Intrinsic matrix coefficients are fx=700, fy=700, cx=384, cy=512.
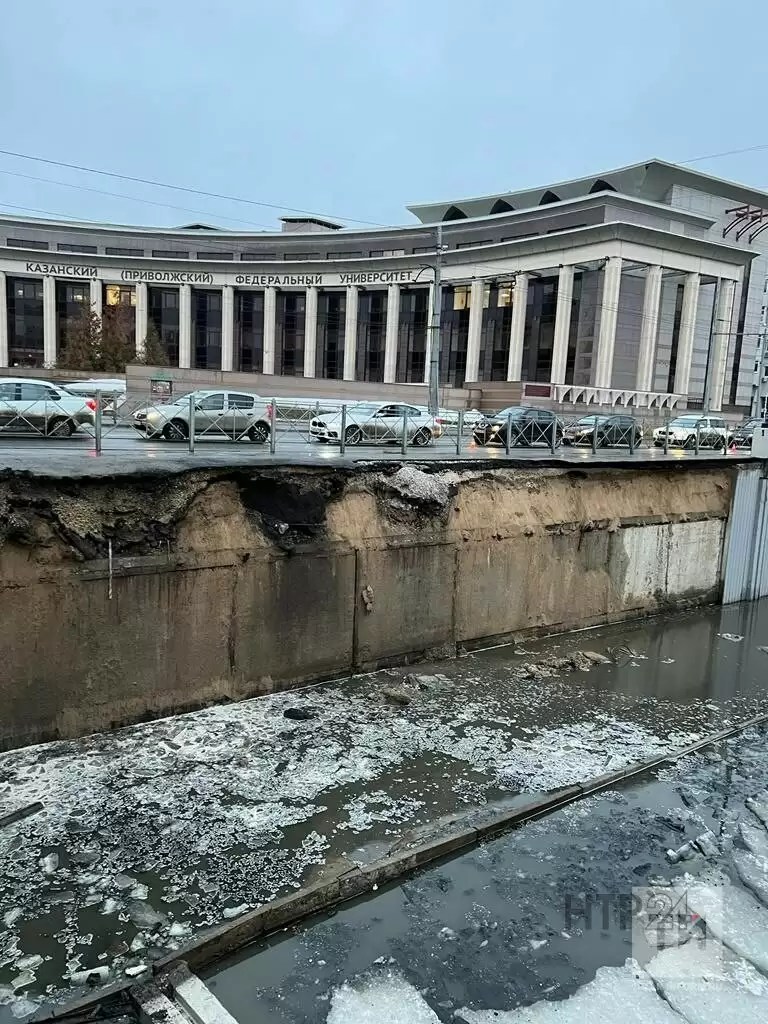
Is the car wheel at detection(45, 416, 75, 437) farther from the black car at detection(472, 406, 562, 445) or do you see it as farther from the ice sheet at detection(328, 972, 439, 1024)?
the ice sheet at detection(328, 972, 439, 1024)

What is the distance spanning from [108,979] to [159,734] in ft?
12.5

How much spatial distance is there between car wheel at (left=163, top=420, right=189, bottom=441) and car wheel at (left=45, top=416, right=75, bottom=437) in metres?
1.86

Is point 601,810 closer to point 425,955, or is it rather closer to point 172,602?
point 425,955

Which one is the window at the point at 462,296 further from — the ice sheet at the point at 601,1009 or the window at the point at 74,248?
the ice sheet at the point at 601,1009

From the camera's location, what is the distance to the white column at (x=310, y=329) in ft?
229

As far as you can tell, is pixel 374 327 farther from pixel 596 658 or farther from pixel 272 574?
pixel 272 574

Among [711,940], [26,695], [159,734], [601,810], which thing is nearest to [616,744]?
[601,810]

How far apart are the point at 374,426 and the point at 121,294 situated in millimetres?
63287

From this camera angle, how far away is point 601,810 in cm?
708

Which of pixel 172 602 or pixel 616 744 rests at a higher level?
pixel 172 602

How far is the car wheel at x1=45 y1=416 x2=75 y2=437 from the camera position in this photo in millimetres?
13773

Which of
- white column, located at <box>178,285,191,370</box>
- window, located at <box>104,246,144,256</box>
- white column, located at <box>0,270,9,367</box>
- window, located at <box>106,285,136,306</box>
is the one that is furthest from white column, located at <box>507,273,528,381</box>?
white column, located at <box>0,270,9,367</box>

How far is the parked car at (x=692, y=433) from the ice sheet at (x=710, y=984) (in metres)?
21.3

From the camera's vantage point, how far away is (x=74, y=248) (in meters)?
74.0
